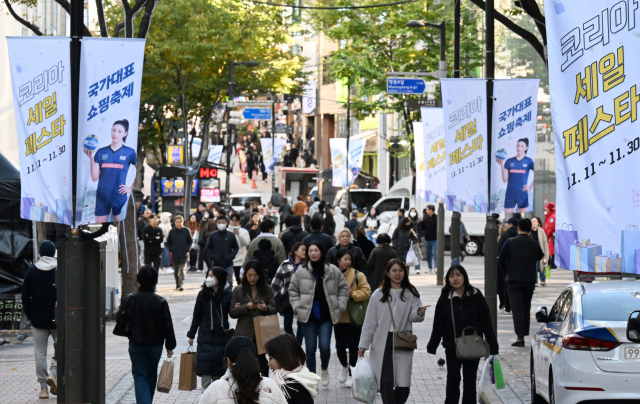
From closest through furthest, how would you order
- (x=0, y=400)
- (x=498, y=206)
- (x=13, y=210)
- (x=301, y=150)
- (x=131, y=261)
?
(x=0, y=400), (x=498, y=206), (x=13, y=210), (x=131, y=261), (x=301, y=150)

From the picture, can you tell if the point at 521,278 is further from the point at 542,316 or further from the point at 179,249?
the point at 179,249

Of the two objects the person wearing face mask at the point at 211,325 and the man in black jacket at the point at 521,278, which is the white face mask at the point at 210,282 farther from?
the man in black jacket at the point at 521,278

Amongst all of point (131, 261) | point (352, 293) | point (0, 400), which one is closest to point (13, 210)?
point (131, 261)

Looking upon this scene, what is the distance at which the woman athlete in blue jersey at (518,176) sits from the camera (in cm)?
1215

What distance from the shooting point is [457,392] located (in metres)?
9.05

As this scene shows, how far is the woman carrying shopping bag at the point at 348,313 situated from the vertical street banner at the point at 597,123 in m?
5.08

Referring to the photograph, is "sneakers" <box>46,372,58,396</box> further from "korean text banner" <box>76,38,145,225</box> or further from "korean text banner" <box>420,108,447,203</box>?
"korean text banner" <box>420,108,447,203</box>

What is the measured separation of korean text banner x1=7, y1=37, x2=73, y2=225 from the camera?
7.89m

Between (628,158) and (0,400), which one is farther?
(0,400)

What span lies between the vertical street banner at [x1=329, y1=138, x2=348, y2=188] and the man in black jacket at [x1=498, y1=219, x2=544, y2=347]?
20.4 meters

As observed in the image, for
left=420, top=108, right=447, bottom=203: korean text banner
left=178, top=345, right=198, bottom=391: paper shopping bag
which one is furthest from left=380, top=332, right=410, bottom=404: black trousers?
left=420, top=108, right=447, bottom=203: korean text banner

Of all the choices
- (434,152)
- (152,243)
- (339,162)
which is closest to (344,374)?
(434,152)

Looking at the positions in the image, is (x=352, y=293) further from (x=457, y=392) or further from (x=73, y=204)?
(x=73, y=204)

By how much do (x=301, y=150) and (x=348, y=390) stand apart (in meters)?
71.3
